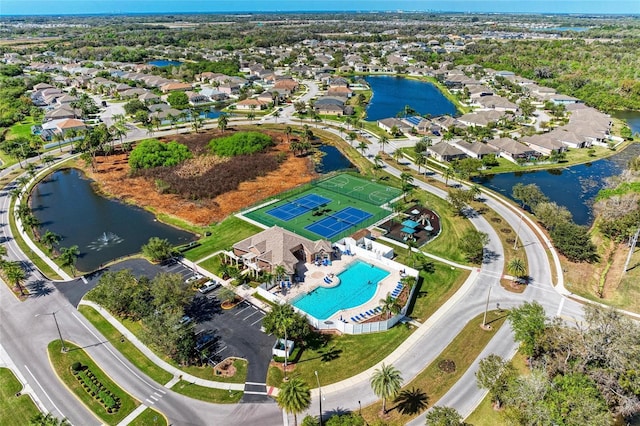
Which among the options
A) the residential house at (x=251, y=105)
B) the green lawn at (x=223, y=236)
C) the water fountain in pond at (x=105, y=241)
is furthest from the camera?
the residential house at (x=251, y=105)

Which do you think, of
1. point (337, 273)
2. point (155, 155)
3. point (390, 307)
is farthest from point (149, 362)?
point (155, 155)

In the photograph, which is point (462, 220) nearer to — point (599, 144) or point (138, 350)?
point (138, 350)

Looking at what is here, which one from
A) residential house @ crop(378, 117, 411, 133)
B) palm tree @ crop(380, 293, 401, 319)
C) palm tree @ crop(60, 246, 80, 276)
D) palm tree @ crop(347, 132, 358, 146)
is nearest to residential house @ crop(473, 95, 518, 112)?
residential house @ crop(378, 117, 411, 133)

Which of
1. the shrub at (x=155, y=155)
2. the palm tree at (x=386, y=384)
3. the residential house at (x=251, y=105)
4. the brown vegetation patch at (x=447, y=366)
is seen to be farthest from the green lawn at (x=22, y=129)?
the brown vegetation patch at (x=447, y=366)

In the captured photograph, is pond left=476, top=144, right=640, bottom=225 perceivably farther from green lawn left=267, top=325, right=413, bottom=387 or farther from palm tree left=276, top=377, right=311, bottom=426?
palm tree left=276, top=377, right=311, bottom=426

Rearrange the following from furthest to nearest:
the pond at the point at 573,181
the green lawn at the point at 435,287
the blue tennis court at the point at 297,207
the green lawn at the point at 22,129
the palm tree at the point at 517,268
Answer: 1. the green lawn at the point at 22,129
2. the pond at the point at 573,181
3. the blue tennis court at the point at 297,207
4. the palm tree at the point at 517,268
5. the green lawn at the point at 435,287

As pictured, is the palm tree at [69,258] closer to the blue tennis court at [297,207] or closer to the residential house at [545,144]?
the blue tennis court at [297,207]

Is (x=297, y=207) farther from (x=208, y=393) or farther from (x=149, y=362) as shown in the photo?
(x=208, y=393)
